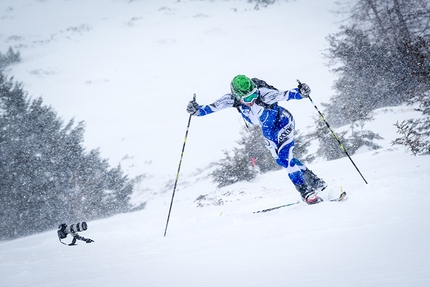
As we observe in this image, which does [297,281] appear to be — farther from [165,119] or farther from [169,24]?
[169,24]

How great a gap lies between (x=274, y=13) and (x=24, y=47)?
65536 millimetres

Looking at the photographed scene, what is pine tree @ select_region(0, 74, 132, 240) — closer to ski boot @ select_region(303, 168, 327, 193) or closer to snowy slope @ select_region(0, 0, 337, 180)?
snowy slope @ select_region(0, 0, 337, 180)

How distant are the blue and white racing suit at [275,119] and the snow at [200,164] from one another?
2.34 ft

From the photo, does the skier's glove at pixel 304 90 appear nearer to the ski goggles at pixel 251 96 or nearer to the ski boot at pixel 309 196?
the ski goggles at pixel 251 96

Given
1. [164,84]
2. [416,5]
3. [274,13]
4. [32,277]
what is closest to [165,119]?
[164,84]

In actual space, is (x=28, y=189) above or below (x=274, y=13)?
below

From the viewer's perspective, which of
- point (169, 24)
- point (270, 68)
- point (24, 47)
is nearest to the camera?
point (270, 68)

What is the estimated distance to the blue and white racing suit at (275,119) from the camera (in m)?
3.92

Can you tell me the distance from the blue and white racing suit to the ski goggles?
0.43ft

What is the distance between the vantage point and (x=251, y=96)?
378 centimetres

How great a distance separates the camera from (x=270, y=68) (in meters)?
39.8

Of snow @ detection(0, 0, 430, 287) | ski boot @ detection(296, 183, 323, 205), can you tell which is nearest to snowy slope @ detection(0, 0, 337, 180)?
snow @ detection(0, 0, 430, 287)

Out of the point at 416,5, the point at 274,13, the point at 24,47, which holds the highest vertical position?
the point at 24,47

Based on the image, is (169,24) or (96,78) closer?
(96,78)
